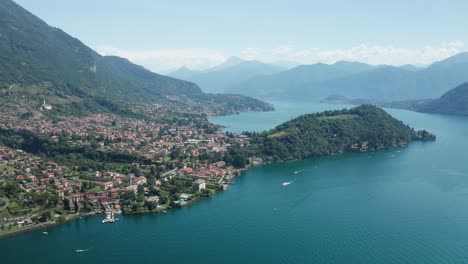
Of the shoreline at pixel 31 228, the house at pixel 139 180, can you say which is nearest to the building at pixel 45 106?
the house at pixel 139 180

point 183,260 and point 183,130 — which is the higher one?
point 183,130

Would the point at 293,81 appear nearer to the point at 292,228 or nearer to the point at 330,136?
the point at 330,136

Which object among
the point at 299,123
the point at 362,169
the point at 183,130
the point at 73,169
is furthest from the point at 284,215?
the point at 183,130

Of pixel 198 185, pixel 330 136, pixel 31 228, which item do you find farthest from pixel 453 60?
pixel 31 228

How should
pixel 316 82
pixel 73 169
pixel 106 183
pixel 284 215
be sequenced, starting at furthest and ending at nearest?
pixel 316 82 → pixel 73 169 → pixel 106 183 → pixel 284 215

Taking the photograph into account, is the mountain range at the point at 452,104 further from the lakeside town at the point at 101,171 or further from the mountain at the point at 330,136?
the lakeside town at the point at 101,171

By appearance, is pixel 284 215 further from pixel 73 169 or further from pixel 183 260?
pixel 73 169

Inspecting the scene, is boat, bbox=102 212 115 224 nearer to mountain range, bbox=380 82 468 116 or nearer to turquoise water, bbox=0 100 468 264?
turquoise water, bbox=0 100 468 264
